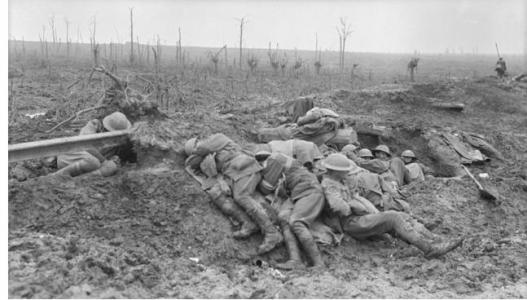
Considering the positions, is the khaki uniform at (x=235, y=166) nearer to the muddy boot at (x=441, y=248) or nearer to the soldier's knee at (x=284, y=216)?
the soldier's knee at (x=284, y=216)

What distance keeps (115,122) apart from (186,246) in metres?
2.34

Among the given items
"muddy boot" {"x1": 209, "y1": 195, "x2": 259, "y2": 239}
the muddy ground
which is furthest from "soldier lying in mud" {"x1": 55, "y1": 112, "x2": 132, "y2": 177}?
"muddy boot" {"x1": 209, "y1": 195, "x2": 259, "y2": 239}

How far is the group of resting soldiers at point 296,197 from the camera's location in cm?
525

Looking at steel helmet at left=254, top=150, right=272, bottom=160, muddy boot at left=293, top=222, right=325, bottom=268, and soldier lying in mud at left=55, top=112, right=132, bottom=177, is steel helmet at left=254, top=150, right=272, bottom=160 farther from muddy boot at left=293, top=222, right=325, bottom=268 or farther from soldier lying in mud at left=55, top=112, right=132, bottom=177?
soldier lying in mud at left=55, top=112, right=132, bottom=177

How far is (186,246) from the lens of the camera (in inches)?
199

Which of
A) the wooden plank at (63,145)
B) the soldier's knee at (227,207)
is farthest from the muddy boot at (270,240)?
the wooden plank at (63,145)

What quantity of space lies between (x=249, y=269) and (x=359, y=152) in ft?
12.9

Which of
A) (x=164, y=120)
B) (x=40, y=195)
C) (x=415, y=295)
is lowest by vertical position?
(x=415, y=295)

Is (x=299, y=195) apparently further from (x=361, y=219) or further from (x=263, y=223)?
(x=361, y=219)

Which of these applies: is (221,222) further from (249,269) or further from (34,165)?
(34,165)

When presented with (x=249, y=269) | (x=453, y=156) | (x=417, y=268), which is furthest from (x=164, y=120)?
(x=453, y=156)

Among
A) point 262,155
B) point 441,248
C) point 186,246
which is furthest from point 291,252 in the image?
point 441,248

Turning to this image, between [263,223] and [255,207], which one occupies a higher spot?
[255,207]

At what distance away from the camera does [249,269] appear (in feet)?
15.7
